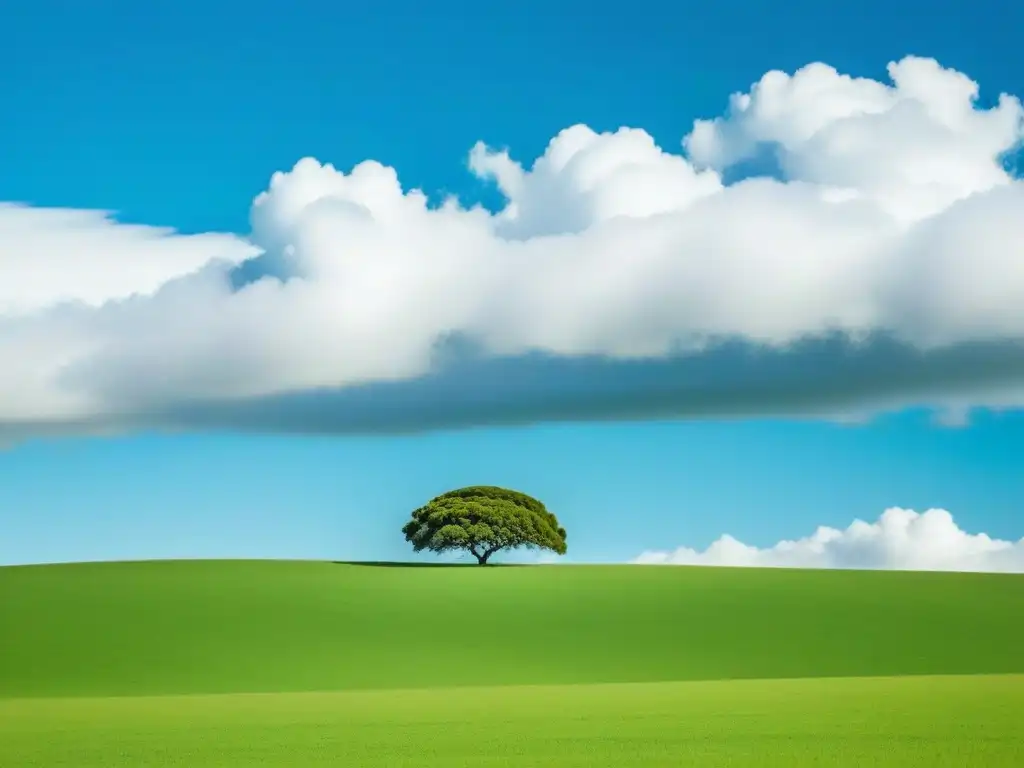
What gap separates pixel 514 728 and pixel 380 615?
25.1 m

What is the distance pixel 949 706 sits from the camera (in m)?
25.5

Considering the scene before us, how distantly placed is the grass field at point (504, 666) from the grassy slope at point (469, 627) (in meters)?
0.14

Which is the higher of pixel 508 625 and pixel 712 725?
pixel 508 625

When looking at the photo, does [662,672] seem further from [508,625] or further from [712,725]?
[712,725]

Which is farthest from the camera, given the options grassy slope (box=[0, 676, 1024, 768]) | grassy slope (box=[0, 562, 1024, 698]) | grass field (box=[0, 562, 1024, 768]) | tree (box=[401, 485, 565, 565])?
tree (box=[401, 485, 565, 565])

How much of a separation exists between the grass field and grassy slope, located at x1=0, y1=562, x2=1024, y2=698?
5.6 inches

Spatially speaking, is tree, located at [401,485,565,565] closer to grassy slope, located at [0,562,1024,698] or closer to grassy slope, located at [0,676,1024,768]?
grassy slope, located at [0,562,1024,698]

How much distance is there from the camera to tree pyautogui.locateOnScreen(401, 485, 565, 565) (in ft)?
203

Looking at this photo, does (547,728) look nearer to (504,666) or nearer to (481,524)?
(504,666)

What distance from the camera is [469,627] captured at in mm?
45469

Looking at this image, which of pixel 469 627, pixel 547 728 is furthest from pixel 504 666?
pixel 547 728

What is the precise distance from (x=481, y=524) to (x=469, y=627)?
1639cm

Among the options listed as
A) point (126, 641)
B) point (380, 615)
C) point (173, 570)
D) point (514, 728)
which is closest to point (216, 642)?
point (126, 641)

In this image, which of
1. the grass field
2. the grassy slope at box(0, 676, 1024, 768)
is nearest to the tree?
the grass field
